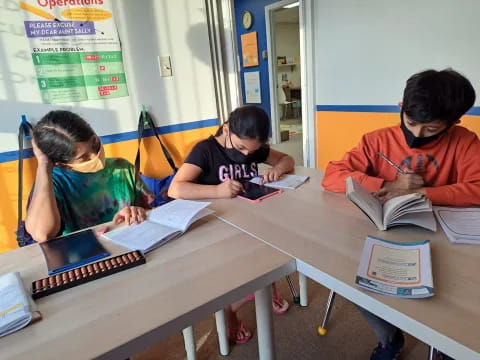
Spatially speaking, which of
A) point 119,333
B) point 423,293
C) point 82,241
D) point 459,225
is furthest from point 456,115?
point 82,241

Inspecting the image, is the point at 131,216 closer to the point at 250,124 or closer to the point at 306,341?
the point at 250,124

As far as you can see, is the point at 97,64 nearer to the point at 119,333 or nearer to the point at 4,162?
the point at 4,162

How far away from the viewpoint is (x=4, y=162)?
1876mm

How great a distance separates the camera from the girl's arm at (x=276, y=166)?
4.80 feet

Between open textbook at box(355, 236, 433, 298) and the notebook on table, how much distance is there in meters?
0.69

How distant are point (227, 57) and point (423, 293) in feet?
8.30

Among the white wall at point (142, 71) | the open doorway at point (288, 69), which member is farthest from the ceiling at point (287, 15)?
the white wall at point (142, 71)

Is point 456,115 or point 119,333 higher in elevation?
point 456,115

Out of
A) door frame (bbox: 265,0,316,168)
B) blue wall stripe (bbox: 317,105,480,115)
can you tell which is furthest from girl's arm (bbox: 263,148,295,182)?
door frame (bbox: 265,0,316,168)

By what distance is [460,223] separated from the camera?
3.05 feet

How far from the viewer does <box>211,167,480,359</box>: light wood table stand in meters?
0.57

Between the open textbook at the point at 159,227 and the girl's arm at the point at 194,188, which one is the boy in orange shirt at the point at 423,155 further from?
the open textbook at the point at 159,227

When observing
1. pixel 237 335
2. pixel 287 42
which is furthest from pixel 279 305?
pixel 287 42

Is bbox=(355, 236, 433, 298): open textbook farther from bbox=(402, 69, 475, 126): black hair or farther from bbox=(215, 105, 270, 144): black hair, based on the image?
bbox=(215, 105, 270, 144): black hair
